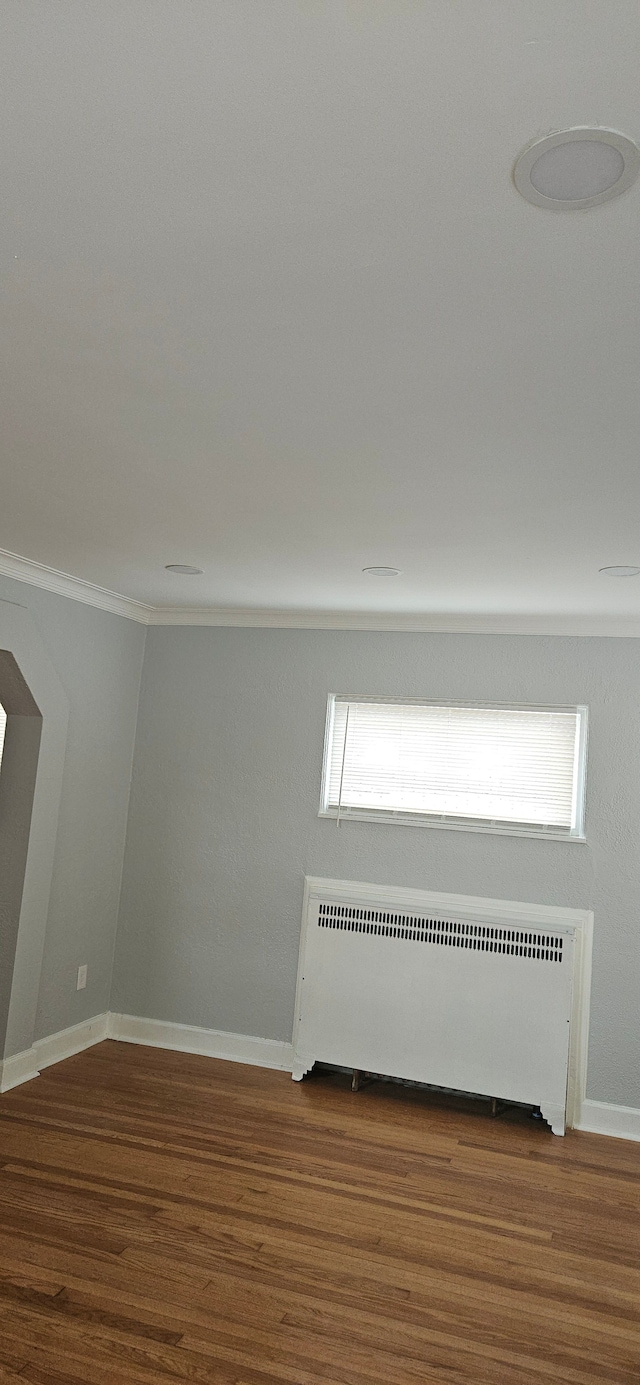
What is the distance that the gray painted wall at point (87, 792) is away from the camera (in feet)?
15.1

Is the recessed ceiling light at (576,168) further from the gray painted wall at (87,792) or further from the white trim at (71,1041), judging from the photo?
the white trim at (71,1041)

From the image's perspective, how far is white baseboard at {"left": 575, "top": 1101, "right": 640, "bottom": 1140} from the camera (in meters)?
4.30

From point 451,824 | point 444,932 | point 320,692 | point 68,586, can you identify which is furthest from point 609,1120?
point 68,586

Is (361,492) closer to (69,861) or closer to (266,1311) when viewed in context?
(266,1311)

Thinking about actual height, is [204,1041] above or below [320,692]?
below

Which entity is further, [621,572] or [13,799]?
[13,799]

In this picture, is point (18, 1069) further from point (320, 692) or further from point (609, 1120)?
point (609, 1120)

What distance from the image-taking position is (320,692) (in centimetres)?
500

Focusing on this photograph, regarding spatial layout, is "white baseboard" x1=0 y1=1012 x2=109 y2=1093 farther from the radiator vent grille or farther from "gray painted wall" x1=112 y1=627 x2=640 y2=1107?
the radiator vent grille

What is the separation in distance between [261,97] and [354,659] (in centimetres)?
385

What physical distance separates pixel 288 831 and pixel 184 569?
1.67 meters

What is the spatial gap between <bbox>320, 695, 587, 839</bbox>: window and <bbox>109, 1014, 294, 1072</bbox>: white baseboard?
1321 mm

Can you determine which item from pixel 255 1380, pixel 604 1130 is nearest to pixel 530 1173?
pixel 604 1130

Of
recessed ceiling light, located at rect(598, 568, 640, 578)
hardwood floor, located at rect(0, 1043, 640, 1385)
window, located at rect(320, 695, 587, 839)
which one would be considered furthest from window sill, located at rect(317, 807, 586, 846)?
recessed ceiling light, located at rect(598, 568, 640, 578)
